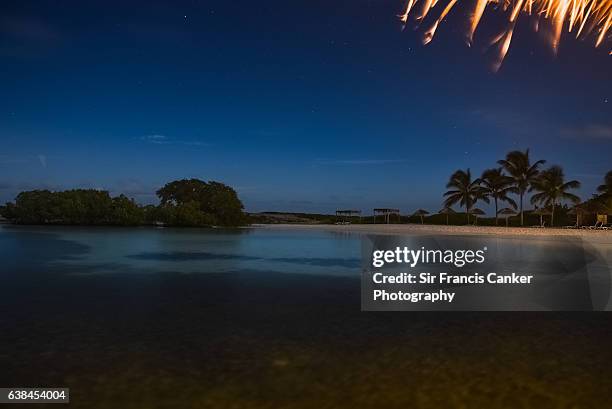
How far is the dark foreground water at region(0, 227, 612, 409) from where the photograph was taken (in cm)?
436

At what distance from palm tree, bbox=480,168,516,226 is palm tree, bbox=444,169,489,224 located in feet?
5.00

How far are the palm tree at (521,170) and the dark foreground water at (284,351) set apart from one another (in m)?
37.5

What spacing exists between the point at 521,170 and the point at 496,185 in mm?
3080

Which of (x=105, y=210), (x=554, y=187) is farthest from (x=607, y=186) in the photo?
(x=105, y=210)

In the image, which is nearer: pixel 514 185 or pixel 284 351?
pixel 284 351

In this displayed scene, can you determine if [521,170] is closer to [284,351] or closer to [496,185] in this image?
[496,185]

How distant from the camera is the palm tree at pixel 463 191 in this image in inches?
→ 1892

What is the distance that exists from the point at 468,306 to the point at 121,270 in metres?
10.8

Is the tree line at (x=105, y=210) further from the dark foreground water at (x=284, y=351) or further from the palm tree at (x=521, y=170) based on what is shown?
the dark foreground water at (x=284, y=351)

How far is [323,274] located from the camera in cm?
1405

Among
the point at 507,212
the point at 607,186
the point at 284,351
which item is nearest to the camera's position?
the point at 284,351

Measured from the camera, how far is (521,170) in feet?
140

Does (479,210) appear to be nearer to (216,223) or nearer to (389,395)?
(216,223)

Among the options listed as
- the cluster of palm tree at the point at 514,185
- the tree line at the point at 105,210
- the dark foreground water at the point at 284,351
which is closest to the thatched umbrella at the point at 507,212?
the cluster of palm tree at the point at 514,185
